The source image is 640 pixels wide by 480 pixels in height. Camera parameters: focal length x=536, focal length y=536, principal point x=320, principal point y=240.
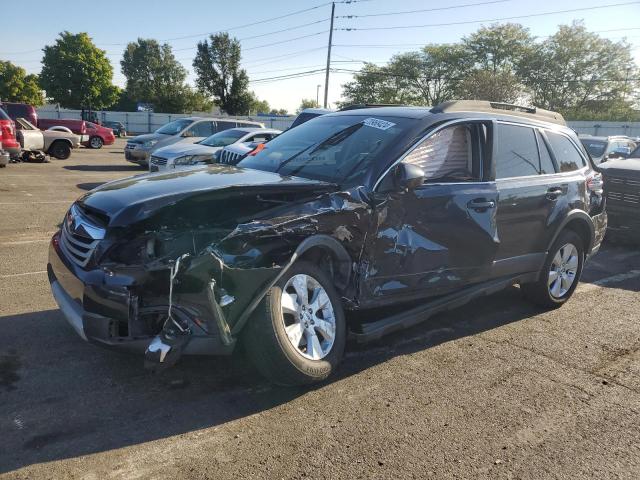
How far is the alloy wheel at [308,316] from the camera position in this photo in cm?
339

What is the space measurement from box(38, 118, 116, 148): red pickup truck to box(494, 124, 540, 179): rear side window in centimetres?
2458

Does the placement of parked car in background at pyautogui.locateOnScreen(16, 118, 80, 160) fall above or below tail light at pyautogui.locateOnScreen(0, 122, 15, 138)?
below

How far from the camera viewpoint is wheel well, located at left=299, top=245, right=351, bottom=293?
3.61 meters

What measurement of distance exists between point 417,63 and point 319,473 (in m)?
81.0

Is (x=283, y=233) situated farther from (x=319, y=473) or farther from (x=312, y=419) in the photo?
(x=319, y=473)

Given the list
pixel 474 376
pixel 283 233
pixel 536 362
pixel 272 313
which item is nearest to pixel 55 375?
pixel 272 313

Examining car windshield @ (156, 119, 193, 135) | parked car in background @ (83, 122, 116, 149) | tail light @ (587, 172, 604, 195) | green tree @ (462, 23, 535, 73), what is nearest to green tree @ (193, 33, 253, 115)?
green tree @ (462, 23, 535, 73)

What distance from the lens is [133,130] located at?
5600 cm

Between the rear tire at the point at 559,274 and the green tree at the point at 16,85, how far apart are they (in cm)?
6775

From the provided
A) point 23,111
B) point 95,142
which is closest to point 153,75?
point 95,142

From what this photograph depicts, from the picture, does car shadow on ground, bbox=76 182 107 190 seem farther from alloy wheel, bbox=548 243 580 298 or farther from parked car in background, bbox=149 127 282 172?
alloy wheel, bbox=548 243 580 298

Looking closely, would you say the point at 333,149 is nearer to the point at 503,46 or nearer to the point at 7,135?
the point at 7,135

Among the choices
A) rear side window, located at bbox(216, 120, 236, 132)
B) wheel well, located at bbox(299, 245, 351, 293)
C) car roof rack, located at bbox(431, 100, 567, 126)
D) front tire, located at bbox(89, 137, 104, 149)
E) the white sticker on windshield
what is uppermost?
car roof rack, located at bbox(431, 100, 567, 126)

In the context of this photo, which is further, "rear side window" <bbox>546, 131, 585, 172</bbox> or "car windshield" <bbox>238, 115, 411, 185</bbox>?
"rear side window" <bbox>546, 131, 585, 172</bbox>
